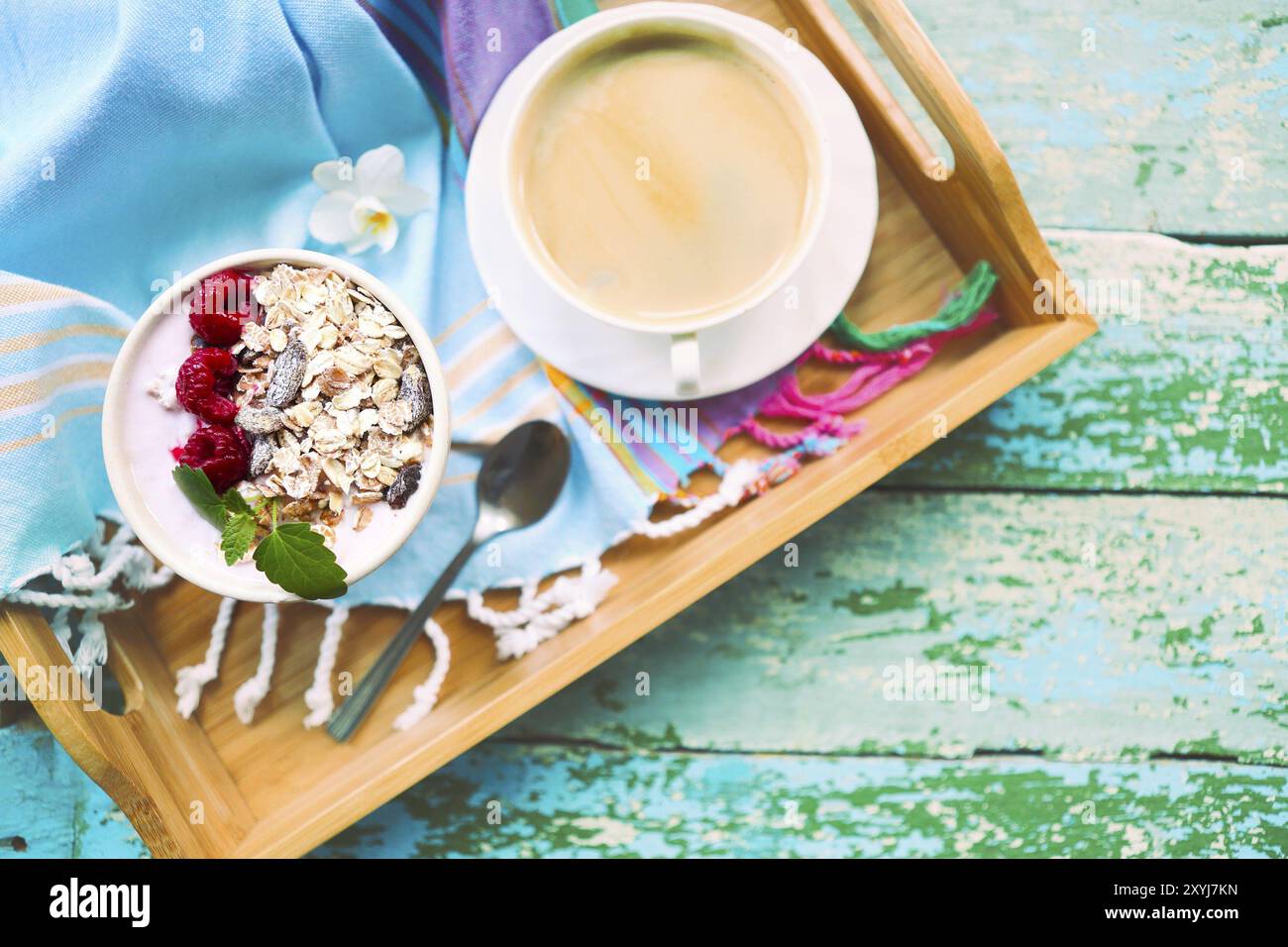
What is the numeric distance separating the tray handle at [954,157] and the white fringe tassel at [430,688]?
598 millimetres

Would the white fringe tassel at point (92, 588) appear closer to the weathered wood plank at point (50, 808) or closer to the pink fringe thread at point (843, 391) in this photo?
the weathered wood plank at point (50, 808)

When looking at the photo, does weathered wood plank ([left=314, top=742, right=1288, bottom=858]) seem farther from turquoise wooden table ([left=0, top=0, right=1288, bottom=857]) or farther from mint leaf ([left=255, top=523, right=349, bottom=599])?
mint leaf ([left=255, top=523, right=349, bottom=599])

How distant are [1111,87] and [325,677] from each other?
0.97 metres

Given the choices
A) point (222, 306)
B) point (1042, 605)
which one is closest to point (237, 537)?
point (222, 306)

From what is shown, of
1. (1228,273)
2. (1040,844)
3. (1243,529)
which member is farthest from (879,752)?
(1228,273)

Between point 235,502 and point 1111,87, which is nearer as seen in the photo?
point 235,502

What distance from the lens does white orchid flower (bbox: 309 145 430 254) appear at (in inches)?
32.6

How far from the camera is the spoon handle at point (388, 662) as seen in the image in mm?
840

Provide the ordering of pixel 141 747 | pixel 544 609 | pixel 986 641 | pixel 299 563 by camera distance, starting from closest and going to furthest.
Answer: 1. pixel 299 563
2. pixel 141 747
3. pixel 544 609
4. pixel 986 641

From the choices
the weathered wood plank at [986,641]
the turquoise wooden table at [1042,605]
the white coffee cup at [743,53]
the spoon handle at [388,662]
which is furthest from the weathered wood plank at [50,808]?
the white coffee cup at [743,53]

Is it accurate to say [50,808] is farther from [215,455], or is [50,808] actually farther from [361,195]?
[361,195]

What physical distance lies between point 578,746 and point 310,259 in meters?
0.55

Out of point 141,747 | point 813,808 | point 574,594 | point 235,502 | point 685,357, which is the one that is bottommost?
point 813,808

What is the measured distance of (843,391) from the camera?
86 cm
